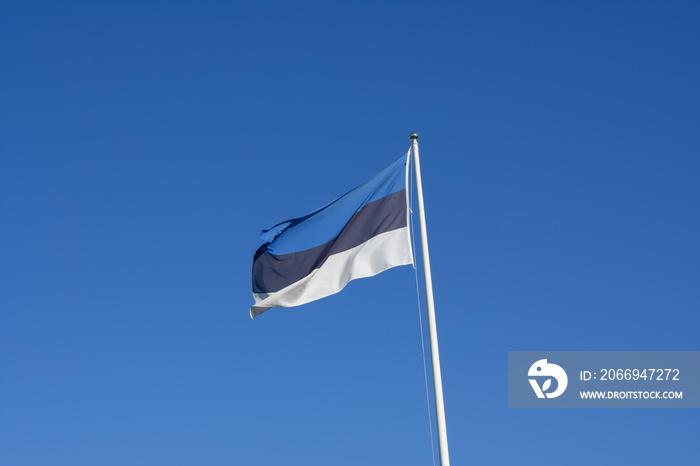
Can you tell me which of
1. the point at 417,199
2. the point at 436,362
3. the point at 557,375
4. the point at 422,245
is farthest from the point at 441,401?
the point at 557,375

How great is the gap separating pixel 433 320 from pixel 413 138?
466 centimetres

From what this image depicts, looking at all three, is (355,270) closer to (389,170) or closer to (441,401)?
(389,170)

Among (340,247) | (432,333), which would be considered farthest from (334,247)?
(432,333)

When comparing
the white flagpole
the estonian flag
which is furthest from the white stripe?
the white flagpole

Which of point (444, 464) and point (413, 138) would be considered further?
point (413, 138)

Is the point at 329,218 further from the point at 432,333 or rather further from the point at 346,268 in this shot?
the point at 432,333

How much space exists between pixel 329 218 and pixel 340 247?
3.68ft

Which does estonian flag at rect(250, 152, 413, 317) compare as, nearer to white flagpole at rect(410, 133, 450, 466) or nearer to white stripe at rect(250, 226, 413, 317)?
white stripe at rect(250, 226, 413, 317)

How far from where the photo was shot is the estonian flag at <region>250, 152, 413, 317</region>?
1650cm

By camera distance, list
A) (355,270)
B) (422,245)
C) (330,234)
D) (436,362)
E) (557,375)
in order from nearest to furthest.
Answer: (436,362)
(422,245)
(355,270)
(330,234)
(557,375)

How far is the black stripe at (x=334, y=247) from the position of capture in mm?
16797

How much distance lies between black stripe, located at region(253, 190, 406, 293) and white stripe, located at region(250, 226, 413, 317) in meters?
Result: 0.18

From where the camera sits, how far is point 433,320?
1453cm

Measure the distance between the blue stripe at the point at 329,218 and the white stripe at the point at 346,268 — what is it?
928 mm
